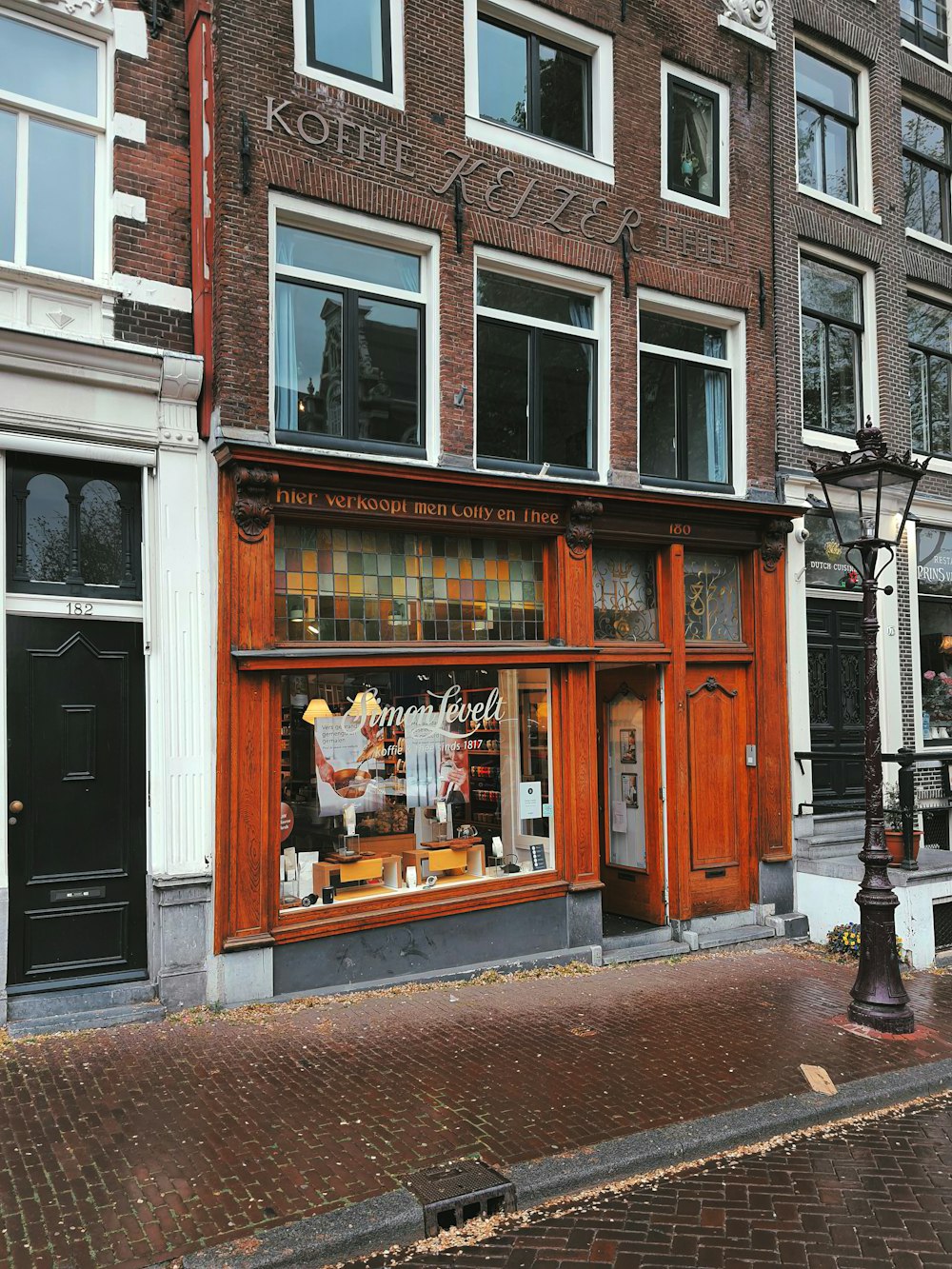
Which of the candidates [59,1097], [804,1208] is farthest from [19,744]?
[804,1208]

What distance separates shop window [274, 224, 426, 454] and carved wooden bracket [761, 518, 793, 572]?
15.0 ft

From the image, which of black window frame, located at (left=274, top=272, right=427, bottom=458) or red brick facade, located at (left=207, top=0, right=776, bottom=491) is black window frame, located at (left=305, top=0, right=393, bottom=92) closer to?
red brick facade, located at (left=207, top=0, right=776, bottom=491)

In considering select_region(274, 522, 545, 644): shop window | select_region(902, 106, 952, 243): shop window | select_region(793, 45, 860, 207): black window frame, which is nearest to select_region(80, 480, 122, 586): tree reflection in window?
select_region(274, 522, 545, 644): shop window

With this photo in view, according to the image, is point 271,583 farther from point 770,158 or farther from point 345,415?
point 770,158

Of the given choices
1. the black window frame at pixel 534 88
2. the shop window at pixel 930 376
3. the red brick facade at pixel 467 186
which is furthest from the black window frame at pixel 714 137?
the shop window at pixel 930 376

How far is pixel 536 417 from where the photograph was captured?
10203 mm

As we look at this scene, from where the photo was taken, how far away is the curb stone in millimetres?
4527

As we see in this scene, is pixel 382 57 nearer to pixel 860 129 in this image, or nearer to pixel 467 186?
pixel 467 186

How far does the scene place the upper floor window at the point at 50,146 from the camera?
7.84m

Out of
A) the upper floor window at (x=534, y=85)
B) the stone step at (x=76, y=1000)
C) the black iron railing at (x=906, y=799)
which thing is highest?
the upper floor window at (x=534, y=85)

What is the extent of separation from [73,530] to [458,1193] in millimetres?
5586

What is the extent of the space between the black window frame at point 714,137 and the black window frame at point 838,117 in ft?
5.04

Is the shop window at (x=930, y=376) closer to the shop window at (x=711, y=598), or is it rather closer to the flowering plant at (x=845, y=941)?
the shop window at (x=711, y=598)

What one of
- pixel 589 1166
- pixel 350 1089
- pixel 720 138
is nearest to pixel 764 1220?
pixel 589 1166
